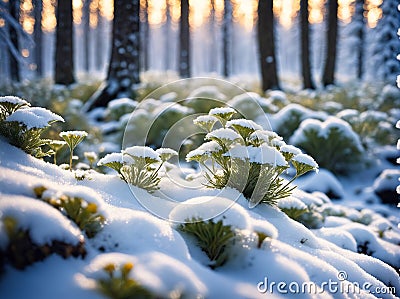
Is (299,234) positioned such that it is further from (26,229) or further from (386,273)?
(26,229)

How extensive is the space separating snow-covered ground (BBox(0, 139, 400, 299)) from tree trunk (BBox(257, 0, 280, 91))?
26.2 ft

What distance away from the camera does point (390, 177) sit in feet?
16.8

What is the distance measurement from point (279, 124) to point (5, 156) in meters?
4.82

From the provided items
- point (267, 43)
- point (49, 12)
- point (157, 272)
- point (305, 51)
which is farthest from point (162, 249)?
point (49, 12)

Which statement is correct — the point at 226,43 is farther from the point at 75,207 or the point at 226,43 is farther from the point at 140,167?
the point at 75,207

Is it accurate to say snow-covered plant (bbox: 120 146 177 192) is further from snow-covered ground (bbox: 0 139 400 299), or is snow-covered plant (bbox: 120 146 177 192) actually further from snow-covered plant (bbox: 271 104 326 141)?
snow-covered plant (bbox: 271 104 326 141)

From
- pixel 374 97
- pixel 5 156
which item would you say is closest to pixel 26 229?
pixel 5 156

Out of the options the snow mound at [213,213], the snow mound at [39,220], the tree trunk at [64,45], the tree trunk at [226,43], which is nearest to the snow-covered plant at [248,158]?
the snow mound at [213,213]

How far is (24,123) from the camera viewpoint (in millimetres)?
2039

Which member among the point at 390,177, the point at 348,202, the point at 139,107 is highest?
the point at 139,107

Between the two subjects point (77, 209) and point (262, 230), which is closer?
point (77, 209)

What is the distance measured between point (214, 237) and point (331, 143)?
13.9 ft

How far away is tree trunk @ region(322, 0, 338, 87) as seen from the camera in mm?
12336

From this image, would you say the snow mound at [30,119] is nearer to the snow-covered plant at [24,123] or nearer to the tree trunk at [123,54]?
the snow-covered plant at [24,123]
